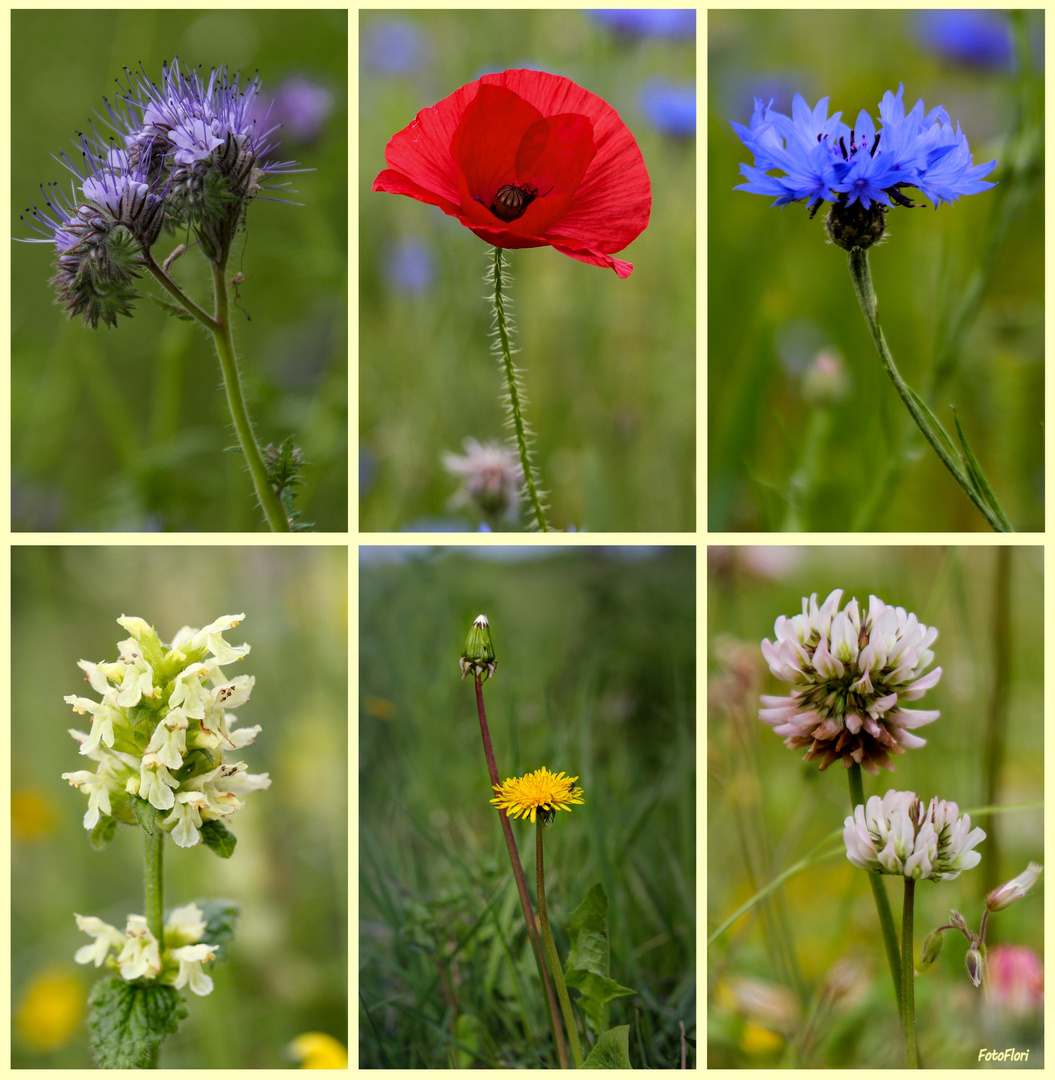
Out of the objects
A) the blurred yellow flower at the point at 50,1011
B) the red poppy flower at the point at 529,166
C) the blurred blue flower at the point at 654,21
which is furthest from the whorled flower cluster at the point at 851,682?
the blurred yellow flower at the point at 50,1011

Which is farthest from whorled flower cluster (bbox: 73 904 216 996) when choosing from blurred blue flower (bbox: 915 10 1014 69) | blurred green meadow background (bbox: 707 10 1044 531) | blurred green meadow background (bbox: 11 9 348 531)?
blurred blue flower (bbox: 915 10 1014 69)

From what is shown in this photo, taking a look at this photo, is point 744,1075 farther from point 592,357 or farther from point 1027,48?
point 1027,48

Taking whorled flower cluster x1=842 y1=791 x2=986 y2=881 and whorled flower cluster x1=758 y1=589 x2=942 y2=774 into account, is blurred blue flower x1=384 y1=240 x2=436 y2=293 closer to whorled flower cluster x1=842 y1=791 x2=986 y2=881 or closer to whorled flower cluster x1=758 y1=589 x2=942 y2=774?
whorled flower cluster x1=758 y1=589 x2=942 y2=774

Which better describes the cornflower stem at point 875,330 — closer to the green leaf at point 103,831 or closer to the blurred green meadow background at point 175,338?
the blurred green meadow background at point 175,338

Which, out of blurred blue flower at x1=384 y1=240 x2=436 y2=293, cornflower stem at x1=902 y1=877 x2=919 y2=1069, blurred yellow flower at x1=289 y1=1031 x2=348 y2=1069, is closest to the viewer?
cornflower stem at x1=902 y1=877 x2=919 y2=1069

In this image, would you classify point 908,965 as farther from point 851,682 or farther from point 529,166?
point 529,166
